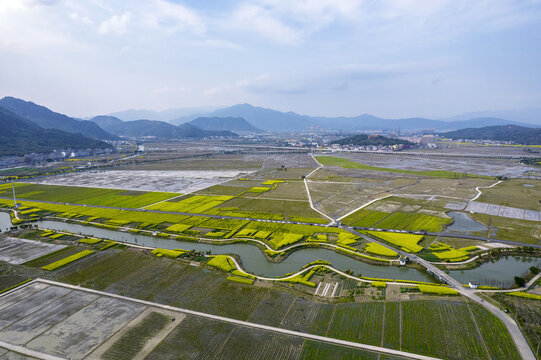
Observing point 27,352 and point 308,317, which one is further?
point 308,317

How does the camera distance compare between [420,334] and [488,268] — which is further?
[488,268]

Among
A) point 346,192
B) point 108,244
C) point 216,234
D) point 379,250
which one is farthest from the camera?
point 346,192

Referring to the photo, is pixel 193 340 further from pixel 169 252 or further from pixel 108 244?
pixel 108 244

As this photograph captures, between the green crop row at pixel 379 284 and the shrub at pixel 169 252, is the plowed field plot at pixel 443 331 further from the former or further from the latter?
the shrub at pixel 169 252

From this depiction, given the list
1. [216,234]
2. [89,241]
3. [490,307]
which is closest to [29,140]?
[89,241]

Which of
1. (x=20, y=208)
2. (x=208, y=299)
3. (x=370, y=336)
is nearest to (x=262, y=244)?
(x=208, y=299)

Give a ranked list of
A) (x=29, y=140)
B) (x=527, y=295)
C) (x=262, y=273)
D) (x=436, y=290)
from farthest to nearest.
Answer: (x=29, y=140), (x=262, y=273), (x=436, y=290), (x=527, y=295)

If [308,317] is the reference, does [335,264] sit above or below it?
above

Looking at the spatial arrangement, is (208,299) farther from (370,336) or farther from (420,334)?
(420,334)
